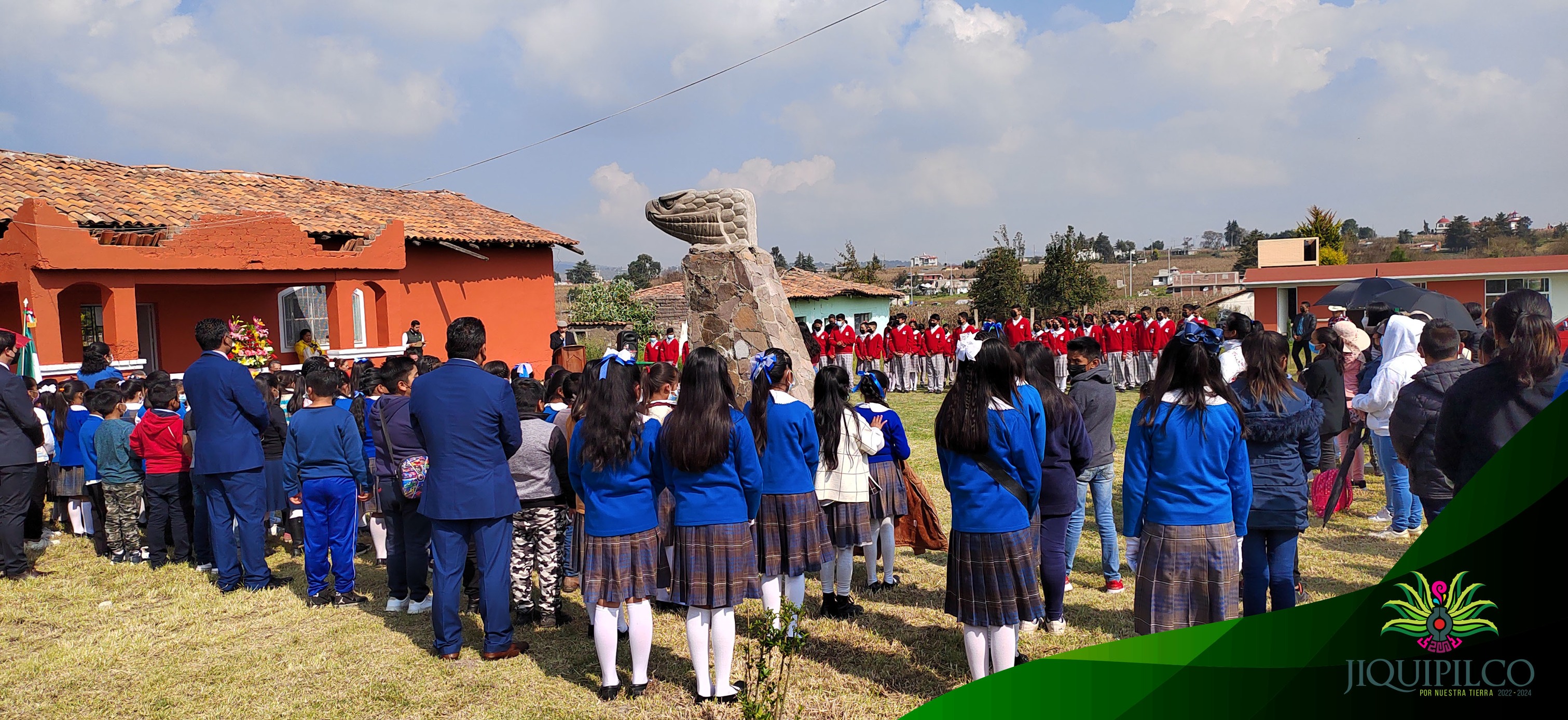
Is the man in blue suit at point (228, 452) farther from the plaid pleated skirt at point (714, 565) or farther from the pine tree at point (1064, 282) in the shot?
the pine tree at point (1064, 282)

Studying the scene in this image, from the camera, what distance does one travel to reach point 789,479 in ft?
14.6

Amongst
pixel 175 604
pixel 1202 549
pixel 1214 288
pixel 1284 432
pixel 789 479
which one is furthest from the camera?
pixel 1214 288

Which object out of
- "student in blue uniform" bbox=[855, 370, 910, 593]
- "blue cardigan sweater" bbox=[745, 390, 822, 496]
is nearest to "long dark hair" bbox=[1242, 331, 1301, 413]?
"student in blue uniform" bbox=[855, 370, 910, 593]

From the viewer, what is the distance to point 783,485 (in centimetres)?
445

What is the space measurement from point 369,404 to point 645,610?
252cm

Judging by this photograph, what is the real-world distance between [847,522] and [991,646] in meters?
1.38

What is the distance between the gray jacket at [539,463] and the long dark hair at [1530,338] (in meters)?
4.27

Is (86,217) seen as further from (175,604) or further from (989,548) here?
(989,548)

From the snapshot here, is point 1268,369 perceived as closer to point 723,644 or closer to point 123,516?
point 723,644

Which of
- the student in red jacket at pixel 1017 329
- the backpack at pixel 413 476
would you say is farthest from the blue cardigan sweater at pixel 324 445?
the student in red jacket at pixel 1017 329

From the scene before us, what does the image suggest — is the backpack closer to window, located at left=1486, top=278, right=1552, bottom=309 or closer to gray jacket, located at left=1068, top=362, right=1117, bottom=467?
gray jacket, located at left=1068, top=362, right=1117, bottom=467

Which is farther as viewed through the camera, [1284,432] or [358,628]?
[358,628]

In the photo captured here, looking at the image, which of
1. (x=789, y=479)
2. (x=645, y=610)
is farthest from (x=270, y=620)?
(x=789, y=479)

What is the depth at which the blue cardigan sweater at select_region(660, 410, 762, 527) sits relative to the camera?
3.86m
